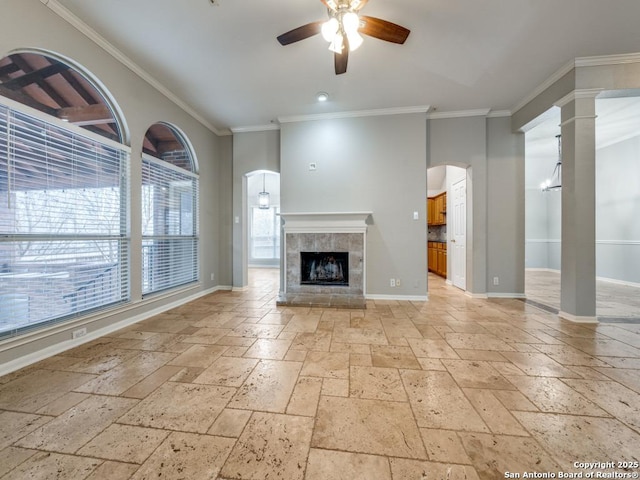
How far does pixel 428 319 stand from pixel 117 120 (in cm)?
450

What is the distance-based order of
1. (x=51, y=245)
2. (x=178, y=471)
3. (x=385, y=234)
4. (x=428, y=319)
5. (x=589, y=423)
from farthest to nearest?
(x=385, y=234) → (x=428, y=319) → (x=51, y=245) → (x=589, y=423) → (x=178, y=471)

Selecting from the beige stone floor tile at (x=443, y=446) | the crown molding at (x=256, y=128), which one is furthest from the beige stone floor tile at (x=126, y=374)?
the crown molding at (x=256, y=128)

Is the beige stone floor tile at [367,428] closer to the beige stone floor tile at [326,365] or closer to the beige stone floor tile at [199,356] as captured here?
the beige stone floor tile at [326,365]

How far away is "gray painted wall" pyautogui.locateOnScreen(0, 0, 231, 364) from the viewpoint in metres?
2.03

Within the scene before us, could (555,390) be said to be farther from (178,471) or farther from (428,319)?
(178,471)

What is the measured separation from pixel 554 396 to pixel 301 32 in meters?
3.38

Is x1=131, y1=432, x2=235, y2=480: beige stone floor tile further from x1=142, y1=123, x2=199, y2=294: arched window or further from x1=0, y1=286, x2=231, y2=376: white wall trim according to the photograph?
x1=142, y1=123, x2=199, y2=294: arched window

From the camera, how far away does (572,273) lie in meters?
3.03

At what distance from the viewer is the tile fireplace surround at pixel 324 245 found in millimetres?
4094

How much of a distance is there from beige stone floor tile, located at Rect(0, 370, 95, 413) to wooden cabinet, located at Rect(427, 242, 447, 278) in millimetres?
6473

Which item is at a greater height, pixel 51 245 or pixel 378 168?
pixel 378 168

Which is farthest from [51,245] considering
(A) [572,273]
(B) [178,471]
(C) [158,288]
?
(A) [572,273]

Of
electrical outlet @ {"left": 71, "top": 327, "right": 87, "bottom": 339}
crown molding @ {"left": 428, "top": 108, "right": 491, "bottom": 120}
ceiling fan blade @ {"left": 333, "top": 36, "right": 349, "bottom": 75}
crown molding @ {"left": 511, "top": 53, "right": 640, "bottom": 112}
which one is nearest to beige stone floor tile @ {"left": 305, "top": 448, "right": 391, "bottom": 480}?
electrical outlet @ {"left": 71, "top": 327, "right": 87, "bottom": 339}

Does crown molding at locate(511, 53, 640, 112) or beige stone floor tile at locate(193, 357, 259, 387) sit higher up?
crown molding at locate(511, 53, 640, 112)
